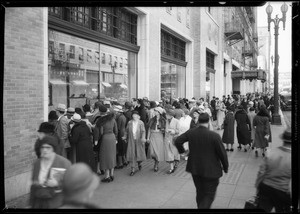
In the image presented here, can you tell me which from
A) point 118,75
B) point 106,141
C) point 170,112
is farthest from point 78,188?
point 118,75

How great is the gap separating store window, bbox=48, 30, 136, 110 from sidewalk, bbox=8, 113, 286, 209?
11.4 feet

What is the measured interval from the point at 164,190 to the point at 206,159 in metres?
2.27

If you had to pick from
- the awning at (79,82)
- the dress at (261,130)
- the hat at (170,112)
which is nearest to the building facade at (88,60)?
the awning at (79,82)

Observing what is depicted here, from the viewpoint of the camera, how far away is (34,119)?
21.8ft

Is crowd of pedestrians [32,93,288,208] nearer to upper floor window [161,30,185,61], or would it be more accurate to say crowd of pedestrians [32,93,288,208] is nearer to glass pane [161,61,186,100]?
glass pane [161,61,186,100]

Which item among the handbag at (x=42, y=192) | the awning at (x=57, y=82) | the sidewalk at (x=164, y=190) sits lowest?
the sidewalk at (x=164, y=190)

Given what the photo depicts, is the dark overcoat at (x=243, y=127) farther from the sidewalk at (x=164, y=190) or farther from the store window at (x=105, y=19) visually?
the store window at (x=105, y=19)

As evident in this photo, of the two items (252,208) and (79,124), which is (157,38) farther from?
(252,208)

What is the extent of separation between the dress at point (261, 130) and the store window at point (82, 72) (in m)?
5.95

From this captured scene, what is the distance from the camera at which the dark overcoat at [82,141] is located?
22.0ft

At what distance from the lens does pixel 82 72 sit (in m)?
10.8

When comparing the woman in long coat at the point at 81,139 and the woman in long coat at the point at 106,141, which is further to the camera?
the woman in long coat at the point at 106,141
